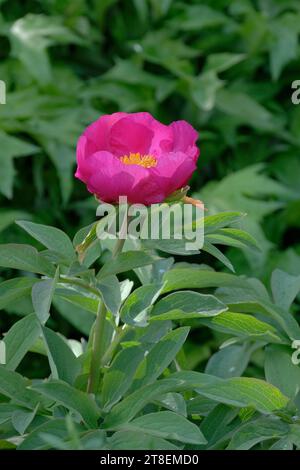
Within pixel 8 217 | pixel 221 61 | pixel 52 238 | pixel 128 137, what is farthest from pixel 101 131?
pixel 221 61

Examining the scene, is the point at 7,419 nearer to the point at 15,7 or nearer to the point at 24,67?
the point at 24,67

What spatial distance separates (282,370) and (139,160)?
0.32m

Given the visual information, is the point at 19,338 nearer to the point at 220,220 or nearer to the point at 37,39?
the point at 220,220

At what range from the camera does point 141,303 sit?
42.2 inches

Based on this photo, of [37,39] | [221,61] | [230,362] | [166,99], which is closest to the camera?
[230,362]

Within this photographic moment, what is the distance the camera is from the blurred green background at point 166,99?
229cm

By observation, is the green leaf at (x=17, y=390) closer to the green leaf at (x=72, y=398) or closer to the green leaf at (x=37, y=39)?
the green leaf at (x=72, y=398)

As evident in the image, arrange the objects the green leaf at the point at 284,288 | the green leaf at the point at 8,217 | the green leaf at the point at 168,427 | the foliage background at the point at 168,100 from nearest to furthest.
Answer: the green leaf at the point at 168,427, the green leaf at the point at 284,288, the green leaf at the point at 8,217, the foliage background at the point at 168,100

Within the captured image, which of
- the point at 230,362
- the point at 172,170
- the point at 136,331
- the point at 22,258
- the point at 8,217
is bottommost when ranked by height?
the point at 8,217

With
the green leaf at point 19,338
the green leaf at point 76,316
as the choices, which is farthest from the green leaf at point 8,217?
the green leaf at point 19,338

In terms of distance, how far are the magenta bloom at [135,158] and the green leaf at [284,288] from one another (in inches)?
9.9

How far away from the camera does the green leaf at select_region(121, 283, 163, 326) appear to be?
106cm

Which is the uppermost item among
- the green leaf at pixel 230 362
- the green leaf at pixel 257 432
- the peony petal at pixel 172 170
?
the peony petal at pixel 172 170
